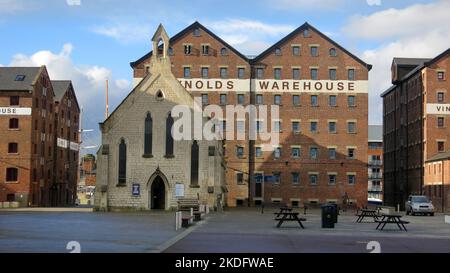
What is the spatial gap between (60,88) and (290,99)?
34.5m

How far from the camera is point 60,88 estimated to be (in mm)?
92125

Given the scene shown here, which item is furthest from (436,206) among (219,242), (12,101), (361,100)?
(219,242)

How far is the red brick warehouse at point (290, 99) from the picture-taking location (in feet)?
249

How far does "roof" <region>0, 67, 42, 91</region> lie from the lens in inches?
2950

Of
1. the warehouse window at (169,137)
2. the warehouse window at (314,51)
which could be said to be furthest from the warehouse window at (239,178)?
the warehouse window at (169,137)

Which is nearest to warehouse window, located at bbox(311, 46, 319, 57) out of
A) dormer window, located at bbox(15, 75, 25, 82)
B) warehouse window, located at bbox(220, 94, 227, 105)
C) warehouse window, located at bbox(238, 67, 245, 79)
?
warehouse window, located at bbox(238, 67, 245, 79)

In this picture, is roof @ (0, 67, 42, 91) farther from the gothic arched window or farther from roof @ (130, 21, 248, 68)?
the gothic arched window

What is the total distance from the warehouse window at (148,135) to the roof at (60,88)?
Result: 115 feet

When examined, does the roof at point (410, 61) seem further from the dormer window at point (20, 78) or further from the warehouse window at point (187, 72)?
the dormer window at point (20, 78)

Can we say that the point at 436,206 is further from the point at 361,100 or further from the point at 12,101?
the point at 12,101

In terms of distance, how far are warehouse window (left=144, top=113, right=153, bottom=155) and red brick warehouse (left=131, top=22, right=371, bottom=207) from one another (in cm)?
1901

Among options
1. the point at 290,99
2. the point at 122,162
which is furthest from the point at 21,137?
the point at 290,99

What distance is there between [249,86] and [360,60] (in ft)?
43.5

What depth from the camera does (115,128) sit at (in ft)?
191
